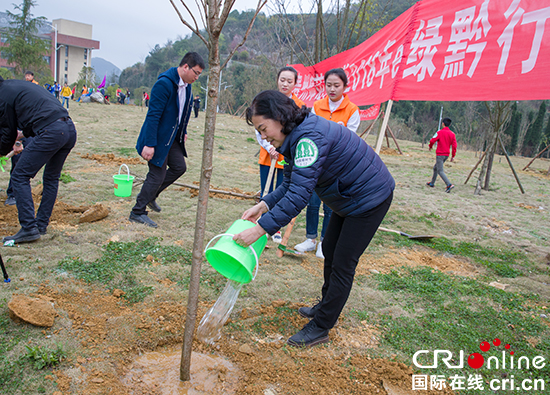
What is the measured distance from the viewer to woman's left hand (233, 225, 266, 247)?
1828 millimetres

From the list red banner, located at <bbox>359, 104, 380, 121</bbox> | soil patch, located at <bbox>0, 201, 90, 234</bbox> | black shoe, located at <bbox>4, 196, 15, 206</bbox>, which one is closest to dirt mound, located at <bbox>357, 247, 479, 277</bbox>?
soil patch, located at <bbox>0, 201, 90, 234</bbox>

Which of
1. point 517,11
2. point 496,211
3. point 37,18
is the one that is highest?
point 37,18

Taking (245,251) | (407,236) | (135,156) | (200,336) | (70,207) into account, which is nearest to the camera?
(245,251)

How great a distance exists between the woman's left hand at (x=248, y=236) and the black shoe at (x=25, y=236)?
240 centimetres

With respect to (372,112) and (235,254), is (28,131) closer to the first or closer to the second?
(235,254)

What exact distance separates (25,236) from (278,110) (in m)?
2.73

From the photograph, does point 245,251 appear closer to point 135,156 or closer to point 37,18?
point 135,156

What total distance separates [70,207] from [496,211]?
7.13 m

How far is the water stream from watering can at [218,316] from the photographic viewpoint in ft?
7.66

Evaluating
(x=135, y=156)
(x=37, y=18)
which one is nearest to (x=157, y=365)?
(x=135, y=156)

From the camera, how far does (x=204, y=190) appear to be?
1.78m

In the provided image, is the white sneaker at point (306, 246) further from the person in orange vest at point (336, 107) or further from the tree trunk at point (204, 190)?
the tree trunk at point (204, 190)

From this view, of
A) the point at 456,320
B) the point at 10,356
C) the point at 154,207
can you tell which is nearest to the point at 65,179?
the point at 154,207

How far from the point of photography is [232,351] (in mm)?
2227
